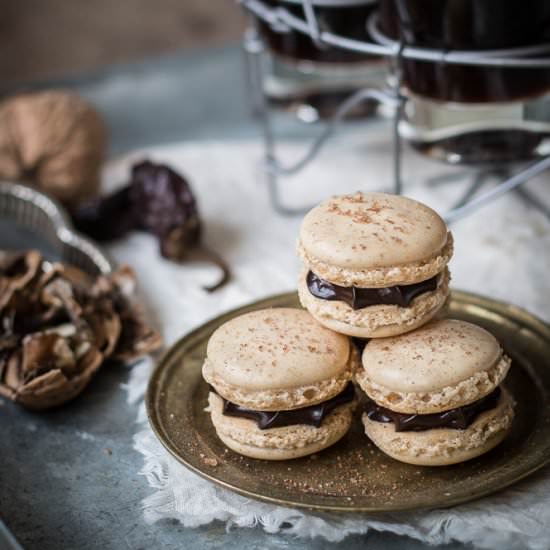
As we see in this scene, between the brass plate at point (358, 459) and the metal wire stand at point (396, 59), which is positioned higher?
the metal wire stand at point (396, 59)

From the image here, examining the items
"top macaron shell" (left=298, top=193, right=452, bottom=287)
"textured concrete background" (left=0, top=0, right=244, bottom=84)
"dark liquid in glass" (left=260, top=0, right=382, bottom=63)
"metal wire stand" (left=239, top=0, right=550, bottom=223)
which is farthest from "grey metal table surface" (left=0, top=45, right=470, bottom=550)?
"textured concrete background" (left=0, top=0, right=244, bottom=84)

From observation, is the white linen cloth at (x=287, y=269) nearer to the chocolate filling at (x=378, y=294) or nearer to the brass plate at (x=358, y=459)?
the brass plate at (x=358, y=459)

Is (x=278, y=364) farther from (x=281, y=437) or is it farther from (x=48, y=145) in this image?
(x=48, y=145)

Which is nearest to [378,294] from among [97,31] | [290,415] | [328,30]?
[290,415]

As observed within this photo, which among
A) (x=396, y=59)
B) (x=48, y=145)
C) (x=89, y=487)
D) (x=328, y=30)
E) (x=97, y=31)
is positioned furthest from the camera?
(x=97, y=31)

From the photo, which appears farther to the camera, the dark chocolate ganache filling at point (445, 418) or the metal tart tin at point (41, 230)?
the metal tart tin at point (41, 230)

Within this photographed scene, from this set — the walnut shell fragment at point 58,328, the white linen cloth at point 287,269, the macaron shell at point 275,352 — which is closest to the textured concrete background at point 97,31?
the white linen cloth at point 287,269

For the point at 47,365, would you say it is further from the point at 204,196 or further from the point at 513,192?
the point at 513,192
